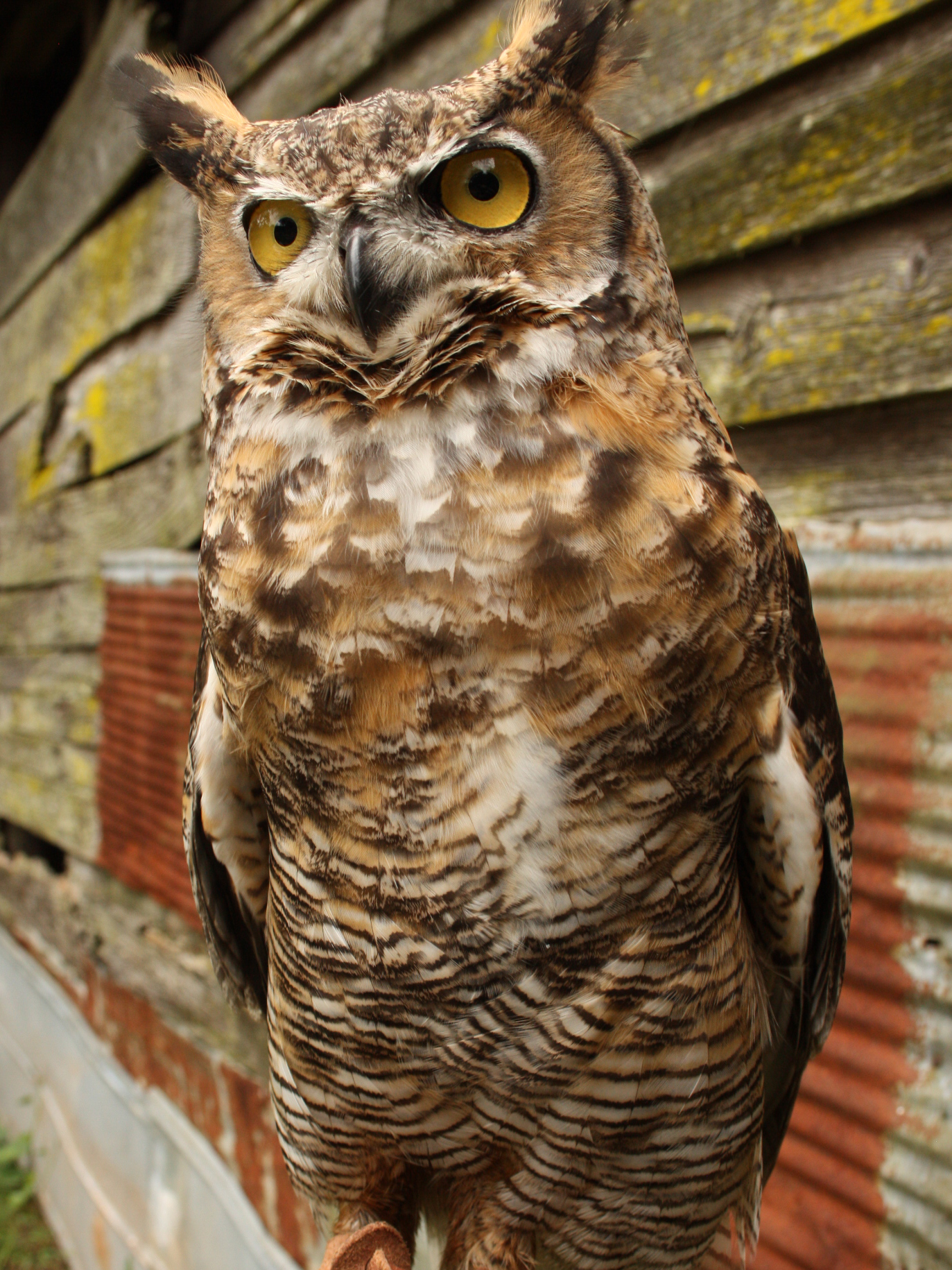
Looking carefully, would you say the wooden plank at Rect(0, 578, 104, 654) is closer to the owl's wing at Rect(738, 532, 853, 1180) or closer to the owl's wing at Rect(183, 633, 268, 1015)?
the owl's wing at Rect(183, 633, 268, 1015)

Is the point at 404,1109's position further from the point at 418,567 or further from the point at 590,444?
the point at 590,444

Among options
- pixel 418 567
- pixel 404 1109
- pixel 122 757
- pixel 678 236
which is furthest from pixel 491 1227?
pixel 122 757

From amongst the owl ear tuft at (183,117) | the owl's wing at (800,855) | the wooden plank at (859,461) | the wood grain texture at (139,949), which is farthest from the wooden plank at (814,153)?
the wood grain texture at (139,949)

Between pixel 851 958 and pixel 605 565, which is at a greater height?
pixel 605 565

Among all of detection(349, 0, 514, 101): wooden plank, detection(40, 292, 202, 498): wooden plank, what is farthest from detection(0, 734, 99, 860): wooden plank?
detection(349, 0, 514, 101): wooden plank

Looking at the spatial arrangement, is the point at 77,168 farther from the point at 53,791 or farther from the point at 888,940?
the point at 888,940

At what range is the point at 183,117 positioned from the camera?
103 cm

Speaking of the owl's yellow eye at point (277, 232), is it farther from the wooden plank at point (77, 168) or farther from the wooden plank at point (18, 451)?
the wooden plank at point (18, 451)

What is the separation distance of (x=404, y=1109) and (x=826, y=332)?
1.25 meters

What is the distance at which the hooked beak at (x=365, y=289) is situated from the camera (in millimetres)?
863

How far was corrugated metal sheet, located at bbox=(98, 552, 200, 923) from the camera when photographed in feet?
8.51

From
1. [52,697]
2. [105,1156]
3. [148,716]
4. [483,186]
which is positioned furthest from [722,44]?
[105,1156]

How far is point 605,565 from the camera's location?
2.74 feet

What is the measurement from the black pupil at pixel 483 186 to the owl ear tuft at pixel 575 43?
0.13 metres
